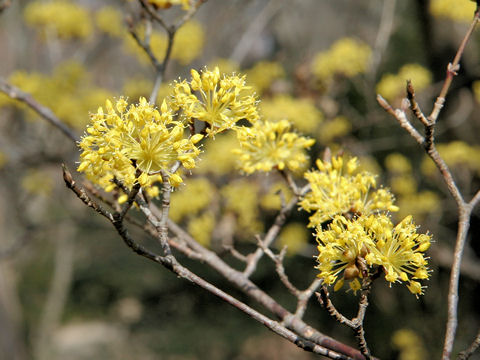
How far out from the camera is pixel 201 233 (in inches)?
135

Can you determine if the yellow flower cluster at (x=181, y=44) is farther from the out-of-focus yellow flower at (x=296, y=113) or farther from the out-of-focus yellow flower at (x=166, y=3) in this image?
the out-of-focus yellow flower at (x=166, y=3)

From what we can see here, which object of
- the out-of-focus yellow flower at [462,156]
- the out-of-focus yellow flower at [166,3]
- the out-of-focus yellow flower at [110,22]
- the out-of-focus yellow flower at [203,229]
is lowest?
the out-of-focus yellow flower at [203,229]

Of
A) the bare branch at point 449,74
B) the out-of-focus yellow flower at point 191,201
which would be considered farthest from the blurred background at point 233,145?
the bare branch at point 449,74

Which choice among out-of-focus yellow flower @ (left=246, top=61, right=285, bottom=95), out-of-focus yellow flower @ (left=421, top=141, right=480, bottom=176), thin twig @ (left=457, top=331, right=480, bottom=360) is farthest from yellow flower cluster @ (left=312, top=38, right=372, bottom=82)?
thin twig @ (left=457, top=331, right=480, bottom=360)

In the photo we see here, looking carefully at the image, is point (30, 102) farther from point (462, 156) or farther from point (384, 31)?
point (384, 31)

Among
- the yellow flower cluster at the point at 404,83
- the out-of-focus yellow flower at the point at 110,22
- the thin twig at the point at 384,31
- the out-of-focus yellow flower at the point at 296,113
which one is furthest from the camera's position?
the out-of-focus yellow flower at the point at 110,22

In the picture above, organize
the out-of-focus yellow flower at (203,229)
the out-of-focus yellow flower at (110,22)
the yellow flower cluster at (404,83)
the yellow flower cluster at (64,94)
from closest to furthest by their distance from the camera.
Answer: the out-of-focus yellow flower at (203,229), the yellow flower cluster at (64,94), the yellow flower cluster at (404,83), the out-of-focus yellow flower at (110,22)

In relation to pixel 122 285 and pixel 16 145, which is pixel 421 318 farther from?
pixel 122 285

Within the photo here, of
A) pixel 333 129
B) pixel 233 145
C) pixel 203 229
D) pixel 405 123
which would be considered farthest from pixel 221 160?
pixel 405 123

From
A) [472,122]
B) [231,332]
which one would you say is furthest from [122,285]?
[472,122]

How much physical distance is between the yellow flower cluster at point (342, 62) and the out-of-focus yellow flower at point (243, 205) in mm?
1832

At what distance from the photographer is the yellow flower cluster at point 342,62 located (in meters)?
5.16

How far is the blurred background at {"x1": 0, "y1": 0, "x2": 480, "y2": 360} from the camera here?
4.77 metres

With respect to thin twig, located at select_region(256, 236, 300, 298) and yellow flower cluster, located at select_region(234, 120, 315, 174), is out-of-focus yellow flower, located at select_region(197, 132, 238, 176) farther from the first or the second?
thin twig, located at select_region(256, 236, 300, 298)
